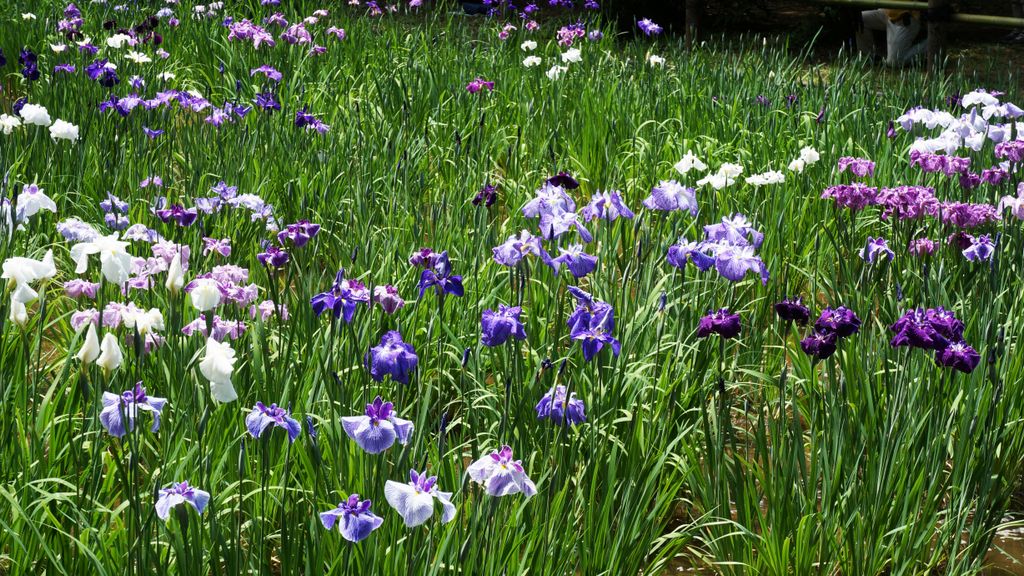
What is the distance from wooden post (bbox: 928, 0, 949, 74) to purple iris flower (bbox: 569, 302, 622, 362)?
4.44 meters

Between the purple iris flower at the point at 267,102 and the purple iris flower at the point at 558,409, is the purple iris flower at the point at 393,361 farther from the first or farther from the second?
the purple iris flower at the point at 267,102

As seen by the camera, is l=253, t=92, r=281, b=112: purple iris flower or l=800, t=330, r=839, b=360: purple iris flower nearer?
l=800, t=330, r=839, b=360: purple iris flower

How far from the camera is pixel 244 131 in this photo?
13.0ft

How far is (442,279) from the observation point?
2023 mm

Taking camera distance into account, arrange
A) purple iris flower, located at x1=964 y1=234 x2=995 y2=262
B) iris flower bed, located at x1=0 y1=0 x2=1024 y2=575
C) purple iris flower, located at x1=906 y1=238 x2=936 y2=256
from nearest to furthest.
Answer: iris flower bed, located at x1=0 y1=0 x2=1024 y2=575, purple iris flower, located at x1=964 y1=234 x2=995 y2=262, purple iris flower, located at x1=906 y1=238 x2=936 y2=256

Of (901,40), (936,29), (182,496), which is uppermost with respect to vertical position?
(936,29)

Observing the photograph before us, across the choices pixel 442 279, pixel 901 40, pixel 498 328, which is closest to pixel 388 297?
pixel 442 279

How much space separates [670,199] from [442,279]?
940 mm

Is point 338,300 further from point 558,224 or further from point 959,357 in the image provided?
point 959,357

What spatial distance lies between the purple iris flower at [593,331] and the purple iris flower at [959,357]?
0.59m

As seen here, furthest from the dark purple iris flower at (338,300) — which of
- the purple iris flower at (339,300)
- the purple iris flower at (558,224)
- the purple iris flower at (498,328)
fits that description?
the purple iris flower at (558,224)

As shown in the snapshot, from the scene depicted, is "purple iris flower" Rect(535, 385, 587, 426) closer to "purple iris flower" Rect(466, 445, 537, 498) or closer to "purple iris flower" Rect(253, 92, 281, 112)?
"purple iris flower" Rect(466, 445, 537, 498)

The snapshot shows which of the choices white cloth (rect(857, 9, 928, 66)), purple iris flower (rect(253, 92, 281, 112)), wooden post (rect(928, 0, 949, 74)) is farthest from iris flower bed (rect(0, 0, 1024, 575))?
white cloth (rect(857, 9, 928, 66))

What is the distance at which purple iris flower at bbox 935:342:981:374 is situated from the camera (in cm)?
188
